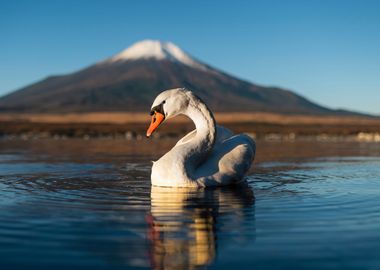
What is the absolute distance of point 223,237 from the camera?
275 inches

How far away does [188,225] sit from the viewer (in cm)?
779

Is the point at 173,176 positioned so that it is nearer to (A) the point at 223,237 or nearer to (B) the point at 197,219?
(B) the point at 197,219

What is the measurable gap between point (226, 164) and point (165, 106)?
5.76ft

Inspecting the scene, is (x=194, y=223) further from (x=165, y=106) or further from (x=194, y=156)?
(x=165, y=106)

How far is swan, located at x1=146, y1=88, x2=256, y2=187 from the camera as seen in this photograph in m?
11.7

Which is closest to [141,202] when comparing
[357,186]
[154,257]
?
[154,257]

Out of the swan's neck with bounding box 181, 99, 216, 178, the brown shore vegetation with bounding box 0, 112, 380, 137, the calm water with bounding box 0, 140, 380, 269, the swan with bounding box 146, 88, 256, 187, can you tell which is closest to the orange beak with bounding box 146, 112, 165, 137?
the swan with bounding box 146, 88, 256, 187

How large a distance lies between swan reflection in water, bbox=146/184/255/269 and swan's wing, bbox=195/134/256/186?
401mm

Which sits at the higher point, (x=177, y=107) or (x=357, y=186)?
(x=177, y=107)

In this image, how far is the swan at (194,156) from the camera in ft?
38.4

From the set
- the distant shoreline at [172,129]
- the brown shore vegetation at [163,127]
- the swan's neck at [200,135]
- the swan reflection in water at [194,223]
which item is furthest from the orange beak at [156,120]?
the brown shore vegetation at [163,127]

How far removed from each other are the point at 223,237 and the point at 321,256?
4.19ft

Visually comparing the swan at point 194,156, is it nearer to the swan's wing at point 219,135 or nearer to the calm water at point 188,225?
the calm water at point 188,225

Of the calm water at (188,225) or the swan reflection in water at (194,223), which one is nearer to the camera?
the calm water at (188,225)
